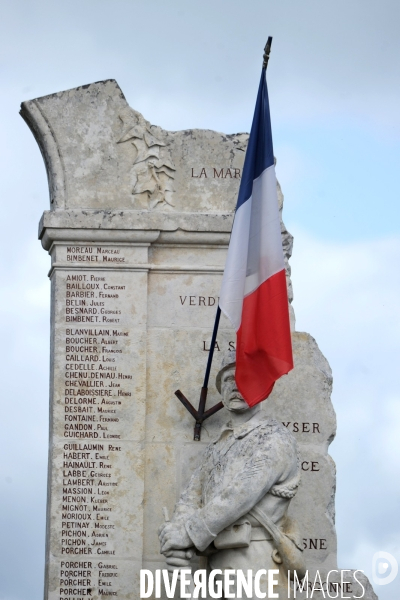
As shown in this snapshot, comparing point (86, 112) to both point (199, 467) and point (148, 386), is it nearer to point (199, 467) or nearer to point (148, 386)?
point (148, 386)

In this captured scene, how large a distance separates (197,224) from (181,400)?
1.52 meters

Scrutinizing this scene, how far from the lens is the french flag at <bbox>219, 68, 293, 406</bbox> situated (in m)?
12.2

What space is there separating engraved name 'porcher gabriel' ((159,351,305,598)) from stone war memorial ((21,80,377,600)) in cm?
22

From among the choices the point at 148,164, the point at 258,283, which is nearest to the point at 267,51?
the point at 148,164

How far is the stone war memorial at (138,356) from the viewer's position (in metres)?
12.9

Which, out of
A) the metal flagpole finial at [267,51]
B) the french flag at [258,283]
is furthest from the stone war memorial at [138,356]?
the metal flagpole finial at [267,51]

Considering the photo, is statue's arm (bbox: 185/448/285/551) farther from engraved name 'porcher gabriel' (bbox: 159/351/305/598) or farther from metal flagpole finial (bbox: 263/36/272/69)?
metal flagpole finial (bbox: 263/36/272/69)

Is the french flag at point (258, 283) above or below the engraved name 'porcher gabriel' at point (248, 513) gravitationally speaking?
above

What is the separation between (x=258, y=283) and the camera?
12422 millimetres

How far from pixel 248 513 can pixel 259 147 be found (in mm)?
2943

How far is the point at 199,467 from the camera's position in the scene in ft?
40.8

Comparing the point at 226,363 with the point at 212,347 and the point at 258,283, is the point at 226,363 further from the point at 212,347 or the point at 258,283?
the point at 258,283

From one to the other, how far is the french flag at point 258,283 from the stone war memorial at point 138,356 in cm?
22

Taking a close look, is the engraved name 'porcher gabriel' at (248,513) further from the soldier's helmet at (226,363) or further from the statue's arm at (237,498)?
the soldier's helmet at (226,363)
